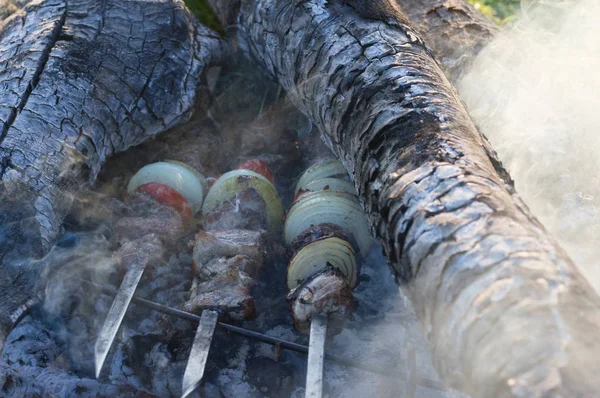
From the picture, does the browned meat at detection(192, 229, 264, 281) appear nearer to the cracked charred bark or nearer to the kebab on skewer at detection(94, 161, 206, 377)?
the kebab on skewer at detection(94, 161, 206, 377)

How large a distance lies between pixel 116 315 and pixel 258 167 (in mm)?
1393

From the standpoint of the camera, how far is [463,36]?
421cm

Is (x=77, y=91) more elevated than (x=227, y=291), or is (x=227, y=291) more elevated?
(x=77, y=91)

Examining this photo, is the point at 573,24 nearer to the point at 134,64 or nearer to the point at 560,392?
the point at 134,64

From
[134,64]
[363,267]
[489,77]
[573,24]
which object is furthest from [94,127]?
[573,24]

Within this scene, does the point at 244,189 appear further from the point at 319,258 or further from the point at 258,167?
the point at 319,258

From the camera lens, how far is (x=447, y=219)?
2027 millimetres

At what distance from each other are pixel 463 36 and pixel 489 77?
0.46 metres

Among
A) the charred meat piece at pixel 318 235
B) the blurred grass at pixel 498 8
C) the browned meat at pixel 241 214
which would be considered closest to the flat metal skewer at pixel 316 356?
the charred meat piece at pixel 318 235

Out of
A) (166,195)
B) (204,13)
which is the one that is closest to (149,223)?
(166,195)

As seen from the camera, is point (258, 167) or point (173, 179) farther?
point (258, 167)

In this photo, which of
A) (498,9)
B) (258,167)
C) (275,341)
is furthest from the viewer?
(498,9)

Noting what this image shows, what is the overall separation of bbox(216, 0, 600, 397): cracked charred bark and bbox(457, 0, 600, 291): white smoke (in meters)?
0.83

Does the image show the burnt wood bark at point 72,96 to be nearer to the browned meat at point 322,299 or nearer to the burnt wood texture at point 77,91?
the burnt wood texture at point 77,91
